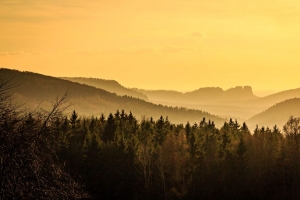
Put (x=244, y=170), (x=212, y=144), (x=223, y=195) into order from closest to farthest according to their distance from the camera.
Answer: (x=223, y=195)
(x=244, y=170)
(x=212, y=144)

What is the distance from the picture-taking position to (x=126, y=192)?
3319 inches

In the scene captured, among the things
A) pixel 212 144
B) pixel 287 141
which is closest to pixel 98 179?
pixel 212 144

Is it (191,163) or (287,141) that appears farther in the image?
(287,141)

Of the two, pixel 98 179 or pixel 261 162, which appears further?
pixel 261 162

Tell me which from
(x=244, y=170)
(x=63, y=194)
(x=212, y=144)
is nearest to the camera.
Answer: (x=63, y=194)

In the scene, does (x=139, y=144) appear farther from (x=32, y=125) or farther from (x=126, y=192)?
(x=32, y=125)

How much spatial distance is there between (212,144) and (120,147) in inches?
754

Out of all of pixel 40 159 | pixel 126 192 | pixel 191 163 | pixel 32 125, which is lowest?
pixel 126 192

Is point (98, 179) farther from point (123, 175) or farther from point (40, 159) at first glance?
point (40, 159)

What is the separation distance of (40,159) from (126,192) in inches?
2883

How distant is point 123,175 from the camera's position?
8719 centimetres

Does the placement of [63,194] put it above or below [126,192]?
above

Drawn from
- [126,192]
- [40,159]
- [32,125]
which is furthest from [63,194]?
[126,192]

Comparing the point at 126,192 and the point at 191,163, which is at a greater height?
the point at 191,163
